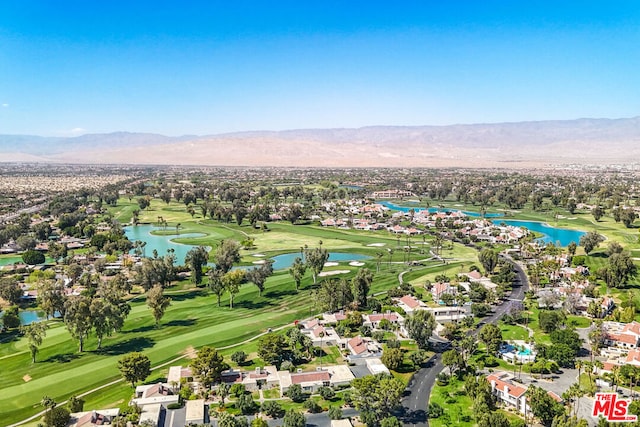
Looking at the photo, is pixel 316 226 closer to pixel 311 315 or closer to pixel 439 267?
pixel 439 267

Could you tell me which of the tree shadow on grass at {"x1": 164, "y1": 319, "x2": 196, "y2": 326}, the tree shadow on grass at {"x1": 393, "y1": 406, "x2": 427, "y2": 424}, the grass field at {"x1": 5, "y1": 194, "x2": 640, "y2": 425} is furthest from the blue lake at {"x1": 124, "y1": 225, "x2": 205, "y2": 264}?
the tree shadow on grass at {"x1": 393, "y1": 406, "x2": 427, "y2": 424}

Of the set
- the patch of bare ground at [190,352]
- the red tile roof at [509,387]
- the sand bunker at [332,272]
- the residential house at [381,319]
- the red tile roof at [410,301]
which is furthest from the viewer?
the sand bunker at [332,272]

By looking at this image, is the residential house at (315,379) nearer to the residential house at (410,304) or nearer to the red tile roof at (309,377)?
the red tile roof at (309,377)

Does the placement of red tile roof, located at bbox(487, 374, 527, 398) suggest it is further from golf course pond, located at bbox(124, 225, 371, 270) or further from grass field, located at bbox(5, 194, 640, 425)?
golf course pond, located at bbox(124, 225, 371, 270)

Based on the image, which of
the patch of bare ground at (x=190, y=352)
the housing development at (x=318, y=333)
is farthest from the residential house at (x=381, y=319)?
the patch of bare ground at (x=190, y=352)

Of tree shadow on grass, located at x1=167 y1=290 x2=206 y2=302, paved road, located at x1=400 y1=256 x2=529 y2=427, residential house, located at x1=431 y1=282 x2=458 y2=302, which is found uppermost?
residential house, located at x1=431 y1=282 x2=458 y2=302

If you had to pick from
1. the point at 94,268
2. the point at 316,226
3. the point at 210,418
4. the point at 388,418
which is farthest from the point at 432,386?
the point at 316,226
